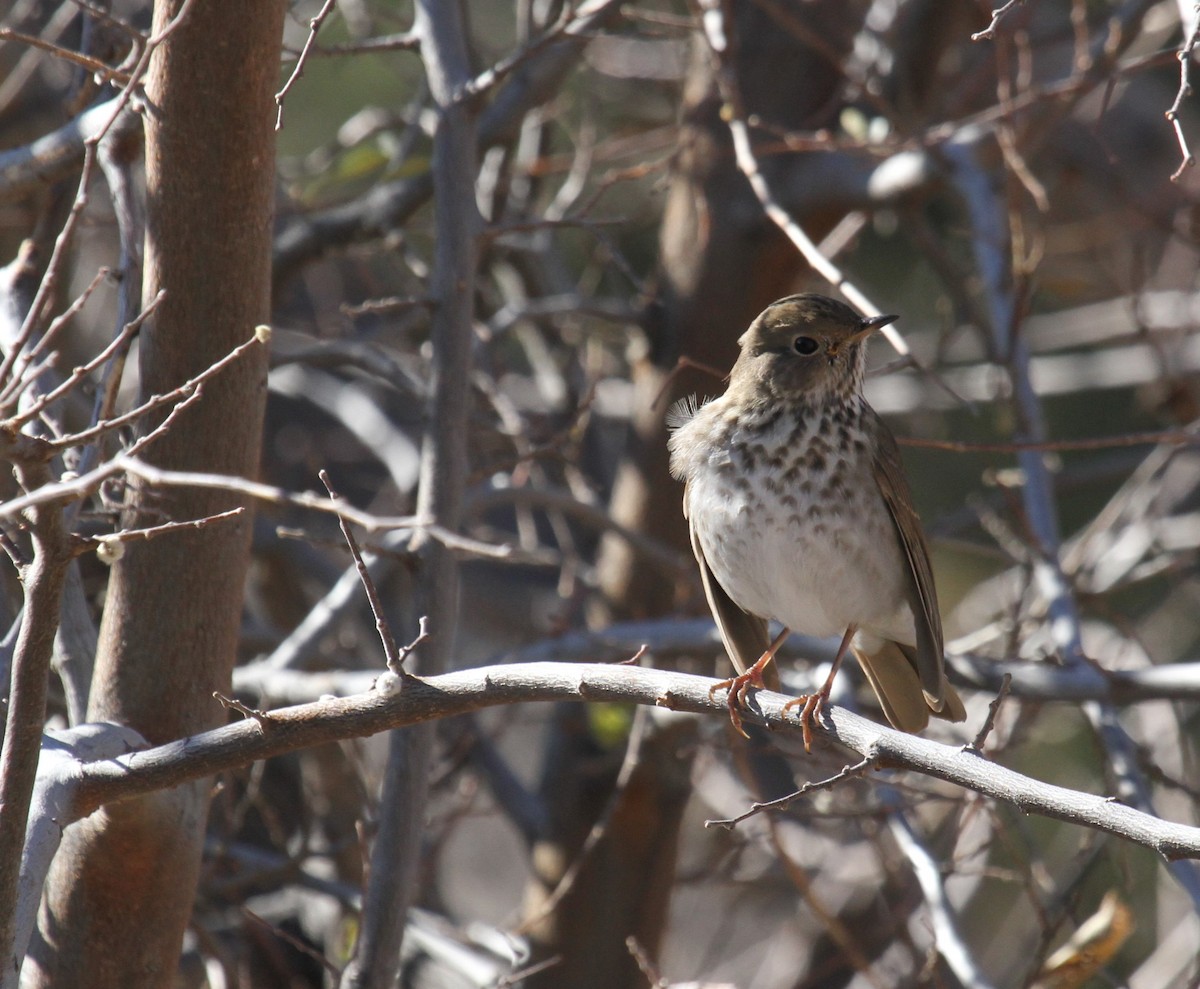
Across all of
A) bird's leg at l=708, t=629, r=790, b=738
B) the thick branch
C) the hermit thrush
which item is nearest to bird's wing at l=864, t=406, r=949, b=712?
the hermit thrush

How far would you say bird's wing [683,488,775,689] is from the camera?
11.6 feet

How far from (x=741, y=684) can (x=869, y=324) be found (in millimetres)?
998

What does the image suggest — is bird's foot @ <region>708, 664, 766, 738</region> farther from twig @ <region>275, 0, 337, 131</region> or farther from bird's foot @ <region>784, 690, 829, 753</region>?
twig @ <region>275, 0, 337, 131</region>

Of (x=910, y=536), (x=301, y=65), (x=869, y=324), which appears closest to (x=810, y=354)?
(x=869, y=324)

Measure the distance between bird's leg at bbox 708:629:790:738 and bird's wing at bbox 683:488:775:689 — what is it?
4 cm

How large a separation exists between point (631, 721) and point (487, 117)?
1.91m

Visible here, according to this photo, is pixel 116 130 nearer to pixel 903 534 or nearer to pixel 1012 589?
pixel 903 534

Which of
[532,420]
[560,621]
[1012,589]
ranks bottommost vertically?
[560,621]

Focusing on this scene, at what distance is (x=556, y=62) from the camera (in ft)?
13.3

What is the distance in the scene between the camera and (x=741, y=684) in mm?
2920

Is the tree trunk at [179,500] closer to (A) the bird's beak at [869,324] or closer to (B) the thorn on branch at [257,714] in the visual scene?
(B) the thorn on branch at [257,714]

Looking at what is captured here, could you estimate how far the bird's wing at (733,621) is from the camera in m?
3.53

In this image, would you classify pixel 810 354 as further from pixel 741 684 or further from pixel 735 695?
pixel 735 695

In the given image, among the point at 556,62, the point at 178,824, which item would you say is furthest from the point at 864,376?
the point at 178,824
